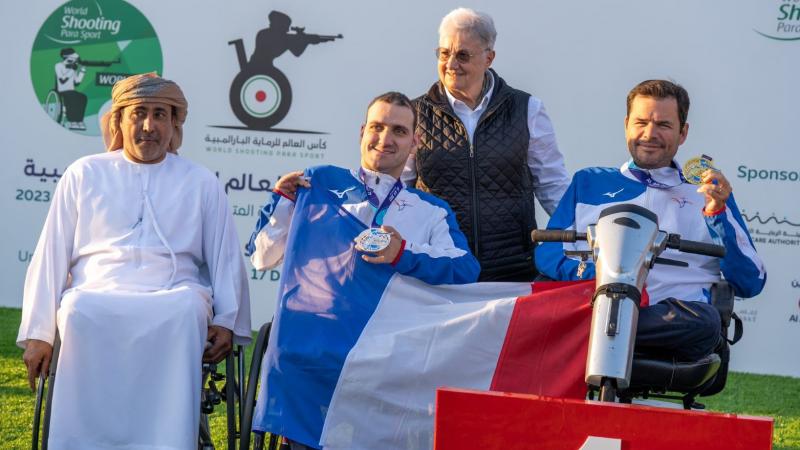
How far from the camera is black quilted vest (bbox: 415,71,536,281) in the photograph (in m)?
5.50

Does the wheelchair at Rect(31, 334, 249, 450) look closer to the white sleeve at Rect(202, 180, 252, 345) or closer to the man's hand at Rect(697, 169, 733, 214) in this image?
the white sleeve at Rect(202, 180, 252, 345)

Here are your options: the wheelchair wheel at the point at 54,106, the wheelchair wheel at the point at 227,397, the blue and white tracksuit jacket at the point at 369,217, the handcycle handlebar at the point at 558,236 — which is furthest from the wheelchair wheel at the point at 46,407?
the wheelchair wheel at the point at 54,106

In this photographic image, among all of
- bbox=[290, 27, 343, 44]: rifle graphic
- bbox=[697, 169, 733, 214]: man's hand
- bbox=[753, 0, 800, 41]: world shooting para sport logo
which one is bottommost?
bbox=[697, 169, 733, 214]: man's hand

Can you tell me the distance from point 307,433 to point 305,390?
0.16 m

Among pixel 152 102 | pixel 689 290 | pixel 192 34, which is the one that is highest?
pixel 192 34

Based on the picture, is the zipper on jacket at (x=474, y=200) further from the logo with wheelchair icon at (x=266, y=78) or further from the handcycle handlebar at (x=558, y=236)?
the logo with wheelchair icon at (x=266, y=78)

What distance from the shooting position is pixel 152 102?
527cm

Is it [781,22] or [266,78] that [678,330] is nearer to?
[781,22]

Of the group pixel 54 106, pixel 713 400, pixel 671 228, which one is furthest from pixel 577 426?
pixel 54 106

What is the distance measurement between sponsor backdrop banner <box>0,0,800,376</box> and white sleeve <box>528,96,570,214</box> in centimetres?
310

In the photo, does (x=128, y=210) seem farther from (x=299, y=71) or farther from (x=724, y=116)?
A: (x=724, y=116)

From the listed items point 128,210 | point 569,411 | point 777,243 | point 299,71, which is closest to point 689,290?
point 569,411

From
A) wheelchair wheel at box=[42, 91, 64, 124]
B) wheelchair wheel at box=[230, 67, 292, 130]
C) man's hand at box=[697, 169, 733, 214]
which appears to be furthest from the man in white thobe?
wheelchair wheel at box=[42, 91, 64, 124]

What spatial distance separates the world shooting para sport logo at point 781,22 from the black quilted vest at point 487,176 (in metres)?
3.73
